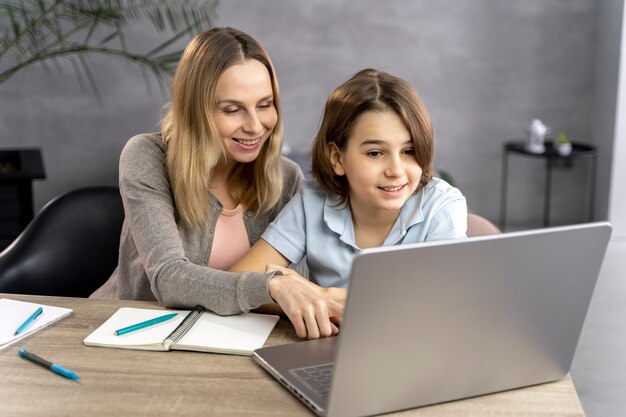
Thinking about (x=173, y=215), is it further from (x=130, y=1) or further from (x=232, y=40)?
(x=130, y=1)

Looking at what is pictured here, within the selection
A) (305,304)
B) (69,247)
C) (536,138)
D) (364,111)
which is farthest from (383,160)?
(536,138)

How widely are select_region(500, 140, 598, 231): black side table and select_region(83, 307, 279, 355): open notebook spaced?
3269 mm

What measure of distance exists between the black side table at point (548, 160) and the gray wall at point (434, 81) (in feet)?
0.24

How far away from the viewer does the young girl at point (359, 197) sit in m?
1.55

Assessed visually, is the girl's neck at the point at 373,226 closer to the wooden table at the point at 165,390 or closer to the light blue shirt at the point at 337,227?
the light blue shirt at the point at 337,227

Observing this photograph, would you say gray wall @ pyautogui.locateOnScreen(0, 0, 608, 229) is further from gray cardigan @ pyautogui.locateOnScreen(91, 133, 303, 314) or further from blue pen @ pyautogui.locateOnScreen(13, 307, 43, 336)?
blue pen @ pyautogui.locateOnScreen(13, 307, 43, 336)

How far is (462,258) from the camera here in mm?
1010

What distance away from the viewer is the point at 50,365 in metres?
1.27

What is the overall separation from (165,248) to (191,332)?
0.29 meters

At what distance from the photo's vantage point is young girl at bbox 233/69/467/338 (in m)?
1.55

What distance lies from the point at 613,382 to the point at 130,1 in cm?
333

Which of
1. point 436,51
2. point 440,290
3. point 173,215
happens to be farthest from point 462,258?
point 436,51

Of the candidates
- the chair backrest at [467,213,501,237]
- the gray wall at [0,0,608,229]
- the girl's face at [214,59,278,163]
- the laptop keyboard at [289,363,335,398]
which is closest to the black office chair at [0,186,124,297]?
the girl's face at [214,59,278,163]

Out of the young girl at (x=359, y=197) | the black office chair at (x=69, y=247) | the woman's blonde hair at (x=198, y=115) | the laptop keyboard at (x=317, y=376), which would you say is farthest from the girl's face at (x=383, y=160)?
the black office chair at (x=69, y=247)
